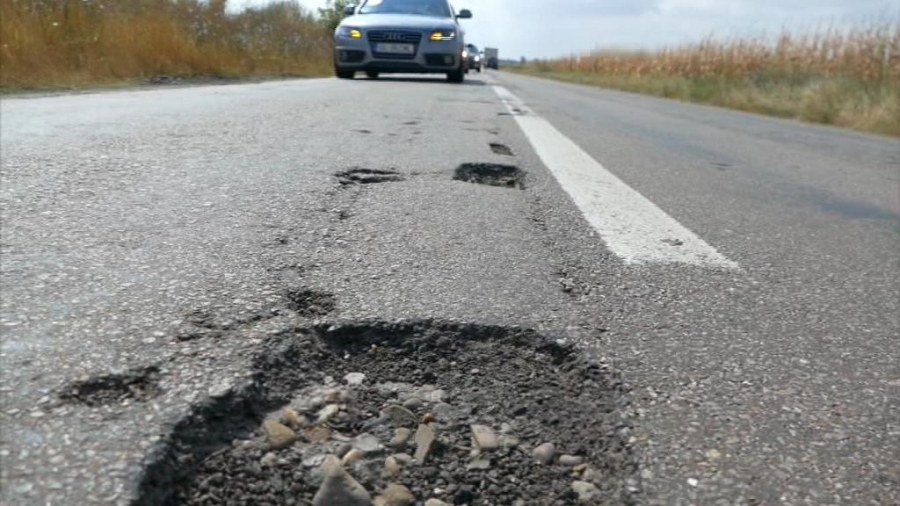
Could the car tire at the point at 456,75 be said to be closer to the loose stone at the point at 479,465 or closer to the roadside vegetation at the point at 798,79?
the roadside vegetation at the point at 798,79

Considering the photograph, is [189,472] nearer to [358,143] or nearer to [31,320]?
[31,320]

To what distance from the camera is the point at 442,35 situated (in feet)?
36.8

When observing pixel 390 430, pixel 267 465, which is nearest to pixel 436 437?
pixel 390 430

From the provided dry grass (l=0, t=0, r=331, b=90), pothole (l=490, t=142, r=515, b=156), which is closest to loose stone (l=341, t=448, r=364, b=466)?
pothole (l=490, t=142, r=515, b=156)

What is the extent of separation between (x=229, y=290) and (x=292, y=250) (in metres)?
0.38

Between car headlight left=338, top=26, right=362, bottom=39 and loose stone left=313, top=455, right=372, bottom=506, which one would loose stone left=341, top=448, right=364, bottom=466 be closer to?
loose stone left=313, top=455, right=372, bottom=506

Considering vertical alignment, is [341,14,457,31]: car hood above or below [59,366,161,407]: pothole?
above

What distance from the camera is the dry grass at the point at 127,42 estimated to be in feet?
25.9

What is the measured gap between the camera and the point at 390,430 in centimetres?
119

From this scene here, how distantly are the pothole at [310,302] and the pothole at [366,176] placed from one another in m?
1.26

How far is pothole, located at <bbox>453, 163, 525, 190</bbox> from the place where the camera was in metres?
3.27

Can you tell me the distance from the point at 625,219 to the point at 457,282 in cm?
105

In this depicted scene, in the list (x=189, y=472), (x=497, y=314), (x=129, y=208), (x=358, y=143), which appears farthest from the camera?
(x=358, y=143)

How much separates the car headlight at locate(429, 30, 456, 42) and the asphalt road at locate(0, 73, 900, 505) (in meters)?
7.42
